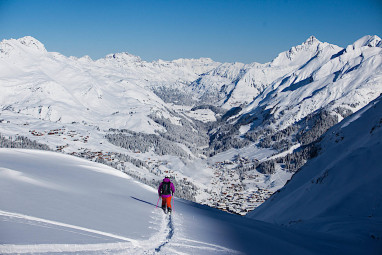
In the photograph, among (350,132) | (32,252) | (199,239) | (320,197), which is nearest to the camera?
(32,252)

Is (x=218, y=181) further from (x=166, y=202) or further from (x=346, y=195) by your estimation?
(x=166, y=202)

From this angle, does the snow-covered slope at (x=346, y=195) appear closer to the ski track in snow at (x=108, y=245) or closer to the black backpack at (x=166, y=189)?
the ski track in snow at (x=108, y=245)

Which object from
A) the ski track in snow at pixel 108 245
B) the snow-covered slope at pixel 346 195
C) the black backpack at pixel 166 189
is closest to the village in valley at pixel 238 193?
the snow-covered slope at pixel 346 195

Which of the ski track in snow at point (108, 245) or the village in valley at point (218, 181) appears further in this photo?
the village in valley at point (218, 181)

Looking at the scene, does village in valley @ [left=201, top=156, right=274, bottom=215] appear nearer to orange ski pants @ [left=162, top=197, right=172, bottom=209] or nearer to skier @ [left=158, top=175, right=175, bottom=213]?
skier @ [left=158, top=175, right=175, bottom=213]

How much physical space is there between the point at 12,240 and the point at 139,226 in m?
6.13

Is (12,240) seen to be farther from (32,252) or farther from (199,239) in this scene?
(199,239)

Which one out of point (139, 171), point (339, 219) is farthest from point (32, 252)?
point (139, 171)

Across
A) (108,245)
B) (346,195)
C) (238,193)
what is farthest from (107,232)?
(238,193)

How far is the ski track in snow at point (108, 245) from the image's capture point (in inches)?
344

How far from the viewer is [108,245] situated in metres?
10.1

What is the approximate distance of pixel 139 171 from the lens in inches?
5901

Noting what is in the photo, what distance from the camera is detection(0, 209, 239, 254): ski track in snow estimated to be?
28.7 ft

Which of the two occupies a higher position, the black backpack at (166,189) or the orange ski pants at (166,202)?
the black backpack at (166,189)
